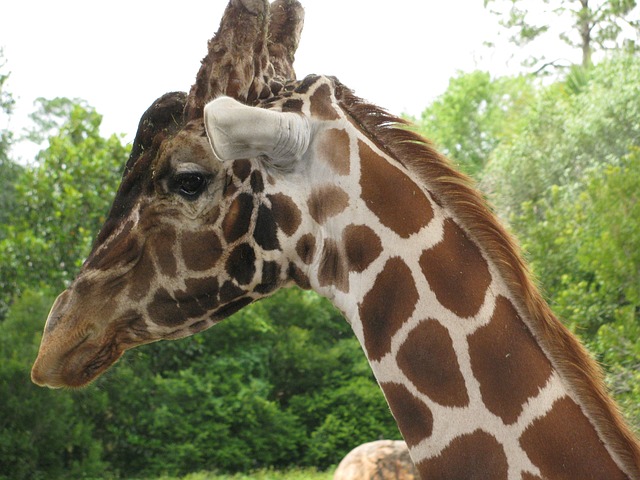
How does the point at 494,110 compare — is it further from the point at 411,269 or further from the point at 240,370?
the point at 411,269

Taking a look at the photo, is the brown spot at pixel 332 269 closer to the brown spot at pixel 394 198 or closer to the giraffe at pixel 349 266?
the giraffe at pixel 349 266

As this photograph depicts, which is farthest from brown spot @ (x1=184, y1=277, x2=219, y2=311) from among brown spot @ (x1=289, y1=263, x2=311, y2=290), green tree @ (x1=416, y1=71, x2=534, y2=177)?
green tree @ (x1=416, y1=71, x2=534, y2=177)

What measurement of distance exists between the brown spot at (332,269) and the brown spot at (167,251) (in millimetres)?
465

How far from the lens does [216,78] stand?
259cm

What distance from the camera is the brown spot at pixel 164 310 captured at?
262 centimetres

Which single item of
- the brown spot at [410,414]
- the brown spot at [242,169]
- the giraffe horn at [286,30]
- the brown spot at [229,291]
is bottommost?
the brown spot at [410,414]

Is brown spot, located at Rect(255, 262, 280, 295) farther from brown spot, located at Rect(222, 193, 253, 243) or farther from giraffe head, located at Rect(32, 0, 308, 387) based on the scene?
brown spot, located at Rect(222, 193, 253, 243)

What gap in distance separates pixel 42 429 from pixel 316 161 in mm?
12142

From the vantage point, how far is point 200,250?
2564mm

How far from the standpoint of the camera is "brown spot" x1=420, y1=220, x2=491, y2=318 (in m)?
2.38

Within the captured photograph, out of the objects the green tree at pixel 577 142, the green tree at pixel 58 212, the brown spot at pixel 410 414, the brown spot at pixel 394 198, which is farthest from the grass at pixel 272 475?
the brown spot at pixel 394 198

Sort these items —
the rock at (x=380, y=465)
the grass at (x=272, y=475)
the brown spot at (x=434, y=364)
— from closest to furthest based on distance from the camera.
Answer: the brown spot at (x=434, y=364) < the rock at (x=380, y=465) < the grass at (x=272, y=475)

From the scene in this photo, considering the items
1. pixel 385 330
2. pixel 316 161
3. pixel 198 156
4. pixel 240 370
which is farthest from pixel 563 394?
pixel 240 370

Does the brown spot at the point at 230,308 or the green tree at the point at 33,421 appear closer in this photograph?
the brown spot at the point at 230,308
